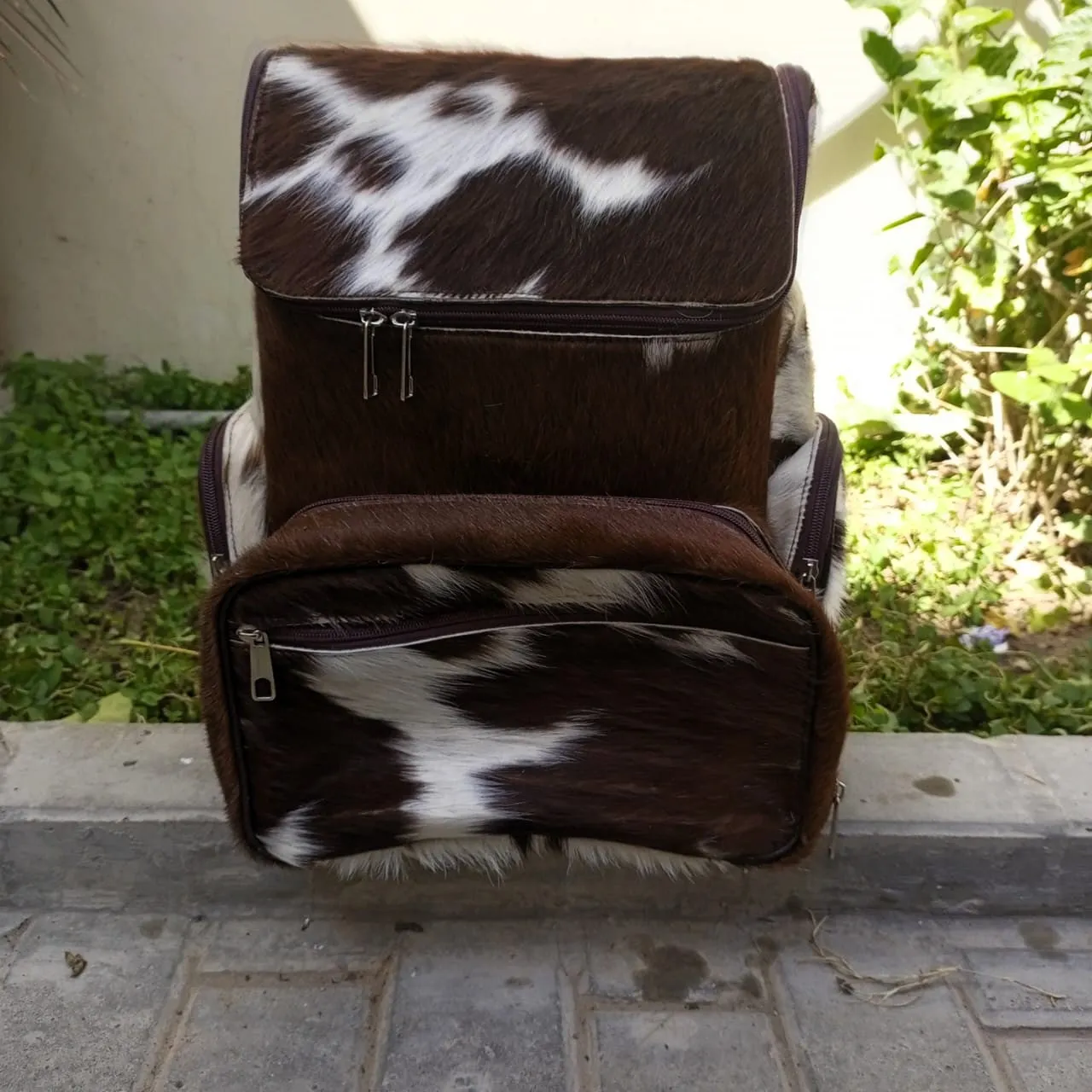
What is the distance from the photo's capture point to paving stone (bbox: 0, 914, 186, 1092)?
99cm

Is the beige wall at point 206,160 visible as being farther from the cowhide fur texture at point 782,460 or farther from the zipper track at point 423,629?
the zipper track at point 423,629

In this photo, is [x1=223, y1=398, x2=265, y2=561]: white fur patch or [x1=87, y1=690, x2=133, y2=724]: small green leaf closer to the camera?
[x1=223, y1=398, x2=265, y2=561]: white fur patch

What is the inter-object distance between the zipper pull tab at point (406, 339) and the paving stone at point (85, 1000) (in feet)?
2.40

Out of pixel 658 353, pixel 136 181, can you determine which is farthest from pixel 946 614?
pixel 136 181

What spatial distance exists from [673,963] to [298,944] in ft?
1.46

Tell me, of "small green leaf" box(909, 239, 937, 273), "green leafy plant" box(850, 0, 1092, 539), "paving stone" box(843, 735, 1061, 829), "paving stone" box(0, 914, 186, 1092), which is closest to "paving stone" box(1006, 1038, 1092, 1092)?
"paving stone" box(843, 735, 1061, 829)

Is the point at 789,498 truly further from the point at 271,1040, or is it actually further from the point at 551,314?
the point at 271,1040

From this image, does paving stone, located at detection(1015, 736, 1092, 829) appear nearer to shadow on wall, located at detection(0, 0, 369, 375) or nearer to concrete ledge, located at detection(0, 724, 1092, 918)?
concrete ledge, located at detection(0, 724, 1092, 918)

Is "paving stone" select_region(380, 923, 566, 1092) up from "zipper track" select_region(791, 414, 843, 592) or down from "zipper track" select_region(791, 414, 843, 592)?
down

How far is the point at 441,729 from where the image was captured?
92 centimetres

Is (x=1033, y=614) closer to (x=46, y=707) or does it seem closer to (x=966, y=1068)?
(x=966, y=1068)

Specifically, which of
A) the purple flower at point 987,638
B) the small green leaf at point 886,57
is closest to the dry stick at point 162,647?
the purple flower at point 987,638

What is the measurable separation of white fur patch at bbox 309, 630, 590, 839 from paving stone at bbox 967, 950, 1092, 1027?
2.00ft

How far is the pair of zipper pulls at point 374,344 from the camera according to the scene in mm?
868
